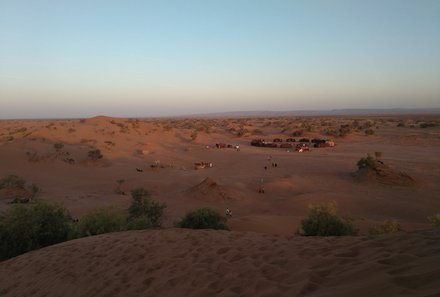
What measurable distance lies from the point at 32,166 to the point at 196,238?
2642 centimetres

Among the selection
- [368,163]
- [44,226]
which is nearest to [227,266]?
[44,226]

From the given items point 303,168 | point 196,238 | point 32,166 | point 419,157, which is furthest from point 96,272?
point 419,157

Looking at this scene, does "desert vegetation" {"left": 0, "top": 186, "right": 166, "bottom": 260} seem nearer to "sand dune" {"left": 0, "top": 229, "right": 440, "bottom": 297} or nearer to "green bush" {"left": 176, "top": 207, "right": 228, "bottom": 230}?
"green bush" {"left": 176, "top": 207, "right": 228, "bottom": 230}

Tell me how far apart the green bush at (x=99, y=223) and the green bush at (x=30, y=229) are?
51 cm

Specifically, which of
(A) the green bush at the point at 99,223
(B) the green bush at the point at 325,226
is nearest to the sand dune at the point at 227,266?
(A) the green bush at the point at 99,223

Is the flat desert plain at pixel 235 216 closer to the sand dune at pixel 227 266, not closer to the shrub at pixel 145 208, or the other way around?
the sand dune at pixel 227 266

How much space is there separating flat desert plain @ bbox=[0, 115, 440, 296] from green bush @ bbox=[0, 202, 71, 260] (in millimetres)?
1566

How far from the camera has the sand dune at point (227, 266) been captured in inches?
181

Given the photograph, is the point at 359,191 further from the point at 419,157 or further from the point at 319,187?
the point at 419,157

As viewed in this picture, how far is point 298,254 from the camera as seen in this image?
6.51 metres

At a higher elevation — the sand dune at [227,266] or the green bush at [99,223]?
the sand dune at [227,266]

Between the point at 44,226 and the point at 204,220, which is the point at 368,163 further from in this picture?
the point at 44,226

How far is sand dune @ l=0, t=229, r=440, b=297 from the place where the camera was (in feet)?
15.1

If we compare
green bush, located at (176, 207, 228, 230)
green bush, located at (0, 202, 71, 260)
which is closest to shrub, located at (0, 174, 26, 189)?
green bush, located at (0, 202, 71, 260)
